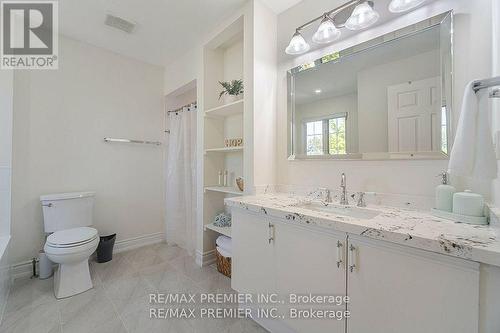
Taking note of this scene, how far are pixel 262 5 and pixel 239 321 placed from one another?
98.5 inches

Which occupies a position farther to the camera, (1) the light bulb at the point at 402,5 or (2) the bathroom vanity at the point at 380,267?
(1) the light bulb at the point at 402,5

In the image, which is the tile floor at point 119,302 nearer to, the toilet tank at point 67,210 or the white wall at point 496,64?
the toilet tank at point 67,210

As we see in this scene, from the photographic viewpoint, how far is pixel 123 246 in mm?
2643

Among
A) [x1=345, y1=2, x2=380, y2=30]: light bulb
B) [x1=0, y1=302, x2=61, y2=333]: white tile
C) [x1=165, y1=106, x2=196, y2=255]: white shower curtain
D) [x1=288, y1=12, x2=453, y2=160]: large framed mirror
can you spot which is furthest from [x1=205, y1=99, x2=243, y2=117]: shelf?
[x1=0, y1=302, x2=61, y2=333]: white tile

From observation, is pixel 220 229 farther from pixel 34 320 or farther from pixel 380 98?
pixel 380 98

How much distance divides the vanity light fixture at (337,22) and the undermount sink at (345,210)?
1.18m

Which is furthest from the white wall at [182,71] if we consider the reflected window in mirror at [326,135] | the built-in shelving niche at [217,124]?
the reflected window in mirror at [326,135]

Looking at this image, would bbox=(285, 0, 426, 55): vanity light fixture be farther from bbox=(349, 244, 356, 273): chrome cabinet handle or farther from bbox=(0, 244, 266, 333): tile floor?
bbox=(0, 244, 266, 333): tile floor

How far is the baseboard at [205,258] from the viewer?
223cm

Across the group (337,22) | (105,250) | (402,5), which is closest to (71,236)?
(105,250)

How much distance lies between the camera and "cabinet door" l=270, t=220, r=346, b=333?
3.36 ft

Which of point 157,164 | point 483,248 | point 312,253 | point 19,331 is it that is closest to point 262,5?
point 312,253

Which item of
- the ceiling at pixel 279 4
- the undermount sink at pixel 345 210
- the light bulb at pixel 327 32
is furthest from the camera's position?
the ceiling at pixel 279 4

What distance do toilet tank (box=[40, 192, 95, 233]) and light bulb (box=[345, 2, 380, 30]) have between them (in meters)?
2.80
